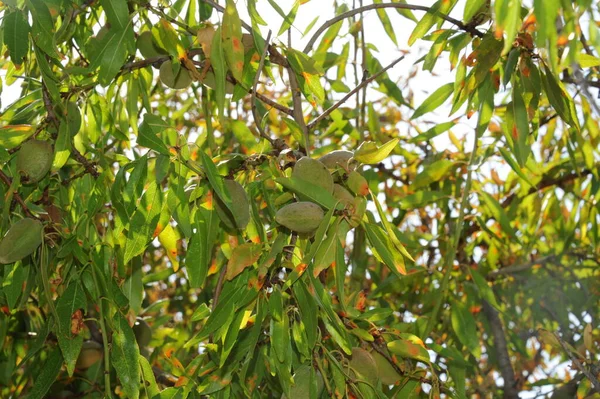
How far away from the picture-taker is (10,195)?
1449mm

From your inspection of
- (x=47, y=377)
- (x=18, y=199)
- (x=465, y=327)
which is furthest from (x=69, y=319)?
(x=465, y=327)

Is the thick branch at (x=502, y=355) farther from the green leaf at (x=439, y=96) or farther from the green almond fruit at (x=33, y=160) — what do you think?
the green almond fruit at (x=33, y=160)

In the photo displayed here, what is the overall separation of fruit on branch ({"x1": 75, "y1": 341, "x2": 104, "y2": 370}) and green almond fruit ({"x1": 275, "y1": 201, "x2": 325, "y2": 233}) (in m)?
0.89

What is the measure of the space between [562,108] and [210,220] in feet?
2.12

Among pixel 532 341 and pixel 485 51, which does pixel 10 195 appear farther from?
pixel 532 341

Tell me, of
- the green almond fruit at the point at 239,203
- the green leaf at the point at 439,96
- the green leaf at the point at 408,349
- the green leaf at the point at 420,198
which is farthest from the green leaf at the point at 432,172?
the green almond fruit at the point at 239,203

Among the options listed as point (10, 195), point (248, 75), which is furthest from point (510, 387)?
point (10, 195)

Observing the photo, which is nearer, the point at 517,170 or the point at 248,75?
the point at 248,75

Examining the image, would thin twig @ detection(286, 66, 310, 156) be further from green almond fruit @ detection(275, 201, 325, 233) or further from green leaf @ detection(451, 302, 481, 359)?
green leaf @ detection(451, 302, 481, 359)

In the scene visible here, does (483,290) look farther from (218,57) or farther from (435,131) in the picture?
(218,57)

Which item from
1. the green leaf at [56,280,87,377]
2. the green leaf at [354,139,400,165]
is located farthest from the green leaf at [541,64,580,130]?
the green leaf at [56,280,87,377]

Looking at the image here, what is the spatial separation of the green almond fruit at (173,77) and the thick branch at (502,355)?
3.86ft

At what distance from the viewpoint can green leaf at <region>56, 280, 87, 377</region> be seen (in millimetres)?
1405

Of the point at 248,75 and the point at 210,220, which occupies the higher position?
the point at 248,75
